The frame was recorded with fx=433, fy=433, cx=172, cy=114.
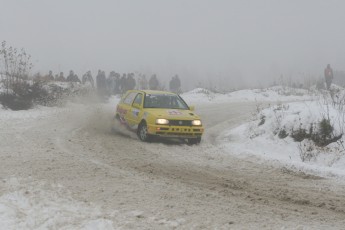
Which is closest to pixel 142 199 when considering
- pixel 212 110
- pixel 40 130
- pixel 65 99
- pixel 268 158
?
pixel 268 158

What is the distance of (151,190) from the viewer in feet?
21.5

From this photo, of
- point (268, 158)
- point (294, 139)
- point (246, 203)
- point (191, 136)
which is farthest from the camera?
point (191, 136)

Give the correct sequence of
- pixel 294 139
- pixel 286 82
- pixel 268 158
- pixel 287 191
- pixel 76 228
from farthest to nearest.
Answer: pixel 286 82 < pixel 294 139 < pixel 268 158 < pixel 287 191 < pixel 76 228

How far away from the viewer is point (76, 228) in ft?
16.5

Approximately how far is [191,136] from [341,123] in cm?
387

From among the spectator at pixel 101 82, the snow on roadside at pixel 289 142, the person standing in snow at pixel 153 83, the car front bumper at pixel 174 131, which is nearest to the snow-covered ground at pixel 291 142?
the snow on roadside at pixel 289 142

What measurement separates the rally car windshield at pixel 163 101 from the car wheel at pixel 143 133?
764 millimetres

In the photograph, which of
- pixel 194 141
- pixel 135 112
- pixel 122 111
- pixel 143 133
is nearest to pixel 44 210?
pixel 143 133

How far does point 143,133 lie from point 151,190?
5.54 metres

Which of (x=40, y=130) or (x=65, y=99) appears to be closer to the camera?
(x=40, y=130)

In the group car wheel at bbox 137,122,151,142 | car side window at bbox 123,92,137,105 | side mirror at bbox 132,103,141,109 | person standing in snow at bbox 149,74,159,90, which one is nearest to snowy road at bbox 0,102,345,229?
car wheel at bbox 137,122,151,142

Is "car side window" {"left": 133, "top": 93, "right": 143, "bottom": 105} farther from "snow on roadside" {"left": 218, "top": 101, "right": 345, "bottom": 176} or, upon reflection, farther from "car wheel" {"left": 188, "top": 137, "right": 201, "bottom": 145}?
"snow on roadside" {"left": 218, "top": 101, "right": 345, "bottom": 176}

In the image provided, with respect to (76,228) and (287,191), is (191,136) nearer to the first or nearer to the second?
(287,191)

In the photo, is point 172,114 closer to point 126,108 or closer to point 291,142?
point 126,108
